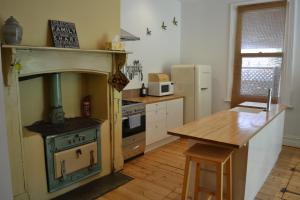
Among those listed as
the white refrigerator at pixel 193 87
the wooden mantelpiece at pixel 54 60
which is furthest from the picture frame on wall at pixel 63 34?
the white refrigerator at pixel 193 87

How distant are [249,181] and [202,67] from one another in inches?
112

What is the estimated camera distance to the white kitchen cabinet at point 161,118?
156 inches

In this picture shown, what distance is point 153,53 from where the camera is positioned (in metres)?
4.78

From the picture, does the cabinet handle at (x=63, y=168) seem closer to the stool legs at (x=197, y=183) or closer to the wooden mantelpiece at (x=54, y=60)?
the wooden mantelpiece at (x=54, y=60)

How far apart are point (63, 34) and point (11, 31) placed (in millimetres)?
574

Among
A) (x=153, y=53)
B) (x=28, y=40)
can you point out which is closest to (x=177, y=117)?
(x=153, y=53)

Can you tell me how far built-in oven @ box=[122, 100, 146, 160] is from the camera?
3482mm

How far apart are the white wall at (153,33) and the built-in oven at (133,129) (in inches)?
31.0

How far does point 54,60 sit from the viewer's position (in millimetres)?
2504

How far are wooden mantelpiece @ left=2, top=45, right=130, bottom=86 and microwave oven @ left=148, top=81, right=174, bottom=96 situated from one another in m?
1.44

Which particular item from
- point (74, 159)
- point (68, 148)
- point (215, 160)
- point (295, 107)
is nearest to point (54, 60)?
point (68, 148)

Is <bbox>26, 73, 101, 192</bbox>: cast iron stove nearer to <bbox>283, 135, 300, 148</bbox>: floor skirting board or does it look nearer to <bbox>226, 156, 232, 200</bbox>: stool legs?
<bbox>226, 156, 232, 200</bbox>: stool legs

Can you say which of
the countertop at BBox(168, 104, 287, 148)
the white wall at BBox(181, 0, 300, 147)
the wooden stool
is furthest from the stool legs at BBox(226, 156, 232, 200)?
the white wall at BBox(181, 0, 300, 147)

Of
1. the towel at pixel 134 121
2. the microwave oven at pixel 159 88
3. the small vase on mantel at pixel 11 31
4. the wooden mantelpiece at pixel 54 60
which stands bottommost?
the towel at pixel 134 121
